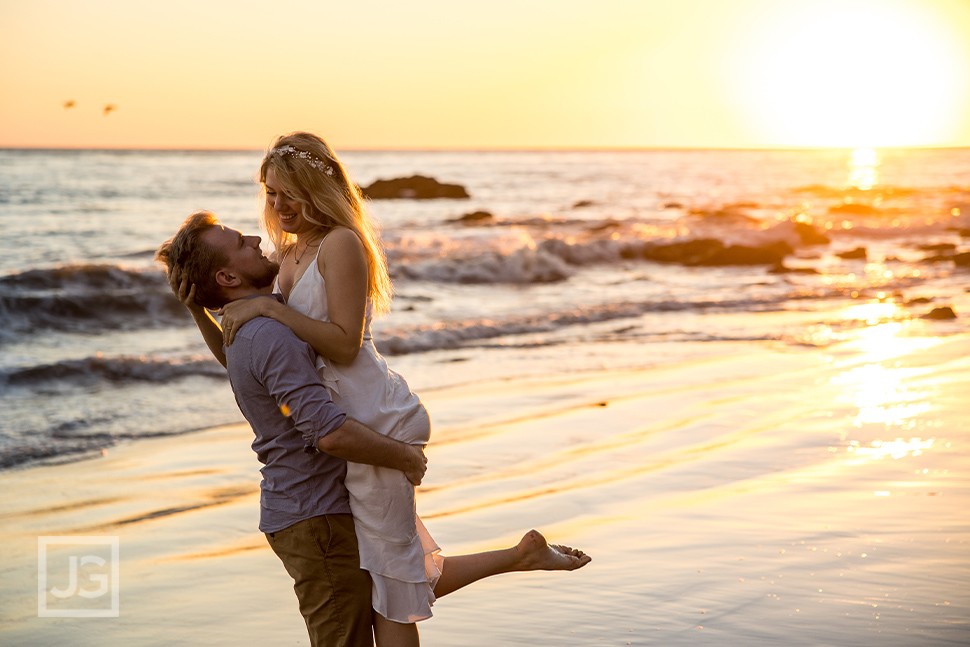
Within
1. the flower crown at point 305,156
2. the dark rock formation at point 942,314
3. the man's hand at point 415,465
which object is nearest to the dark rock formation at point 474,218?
the dark rock formation at point 942,314

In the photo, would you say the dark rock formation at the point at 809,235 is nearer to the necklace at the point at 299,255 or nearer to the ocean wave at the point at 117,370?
the ocean wave at the point at 117,370

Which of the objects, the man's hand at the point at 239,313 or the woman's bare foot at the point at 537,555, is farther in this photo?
the woman's bare foot at the point at 537,555

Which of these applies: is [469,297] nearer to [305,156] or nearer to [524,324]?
[524,324]

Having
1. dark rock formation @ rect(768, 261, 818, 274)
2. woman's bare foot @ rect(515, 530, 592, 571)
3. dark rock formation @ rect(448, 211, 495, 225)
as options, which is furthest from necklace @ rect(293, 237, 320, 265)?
dark rock formation @ rect(448, 211, 495, 225)

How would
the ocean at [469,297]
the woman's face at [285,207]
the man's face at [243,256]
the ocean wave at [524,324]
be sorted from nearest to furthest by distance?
the man's face at [243,256] → the woman's face at [285,207] → the ocean at [469,297] → the ocean wave at [524,324]

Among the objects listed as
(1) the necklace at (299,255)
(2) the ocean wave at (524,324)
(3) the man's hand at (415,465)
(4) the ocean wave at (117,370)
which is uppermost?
(2) the ocean wave at (524,324)

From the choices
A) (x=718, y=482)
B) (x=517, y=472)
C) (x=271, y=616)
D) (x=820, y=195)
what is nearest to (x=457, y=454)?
(x=517, y=472)

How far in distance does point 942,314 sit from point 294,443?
11.7 meters

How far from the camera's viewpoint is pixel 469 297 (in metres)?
17.5

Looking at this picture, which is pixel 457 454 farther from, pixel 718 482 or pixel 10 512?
pixel 10 512

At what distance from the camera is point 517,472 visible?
601cm

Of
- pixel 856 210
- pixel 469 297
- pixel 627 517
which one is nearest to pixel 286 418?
pixel 627 517

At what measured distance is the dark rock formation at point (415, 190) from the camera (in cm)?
4631

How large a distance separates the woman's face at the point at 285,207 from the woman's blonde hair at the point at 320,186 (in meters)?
0.02
